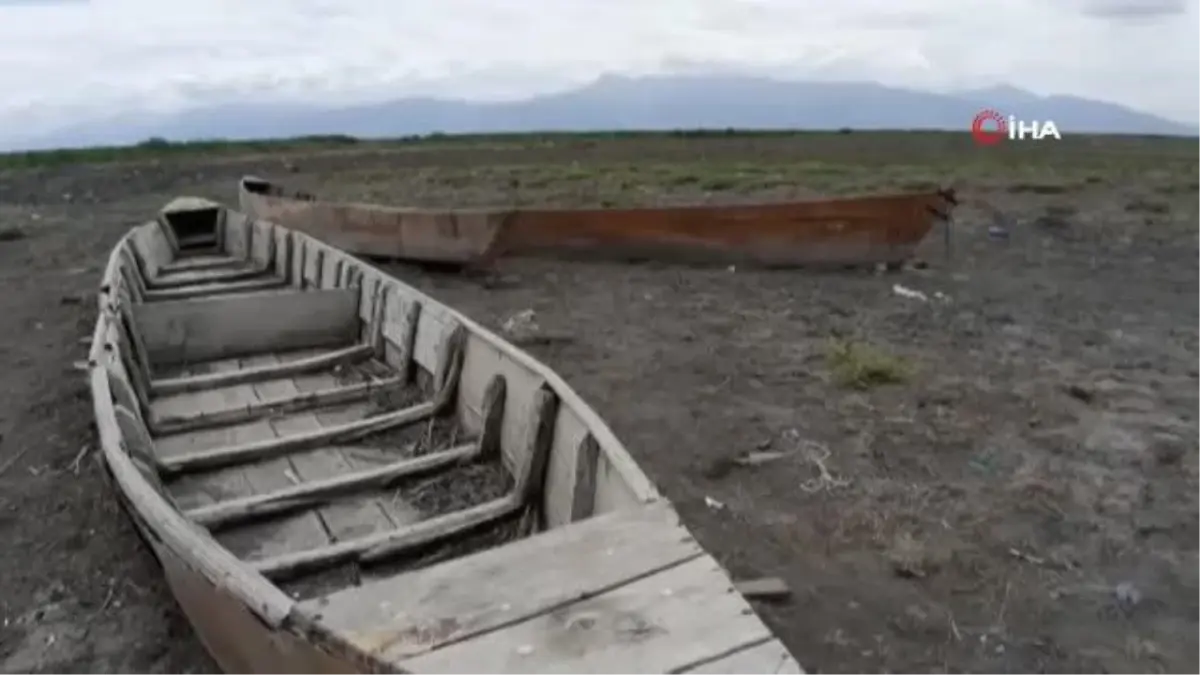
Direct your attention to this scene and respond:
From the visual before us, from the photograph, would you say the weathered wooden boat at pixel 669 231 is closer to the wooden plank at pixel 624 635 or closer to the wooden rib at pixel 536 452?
the wooden rib at pixel 536 452

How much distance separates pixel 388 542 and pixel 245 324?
336 cm

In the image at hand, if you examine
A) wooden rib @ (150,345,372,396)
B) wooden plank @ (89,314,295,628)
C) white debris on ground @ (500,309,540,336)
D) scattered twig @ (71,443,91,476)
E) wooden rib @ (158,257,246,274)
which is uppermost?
wooden plank @ (89,314,295,628)

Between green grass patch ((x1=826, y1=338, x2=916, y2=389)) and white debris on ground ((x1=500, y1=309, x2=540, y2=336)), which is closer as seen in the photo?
green grass patch ((x1=826, y1=338, x2=916, y2=389))

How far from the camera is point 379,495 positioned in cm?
415

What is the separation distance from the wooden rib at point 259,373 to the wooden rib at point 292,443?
3.33 feet

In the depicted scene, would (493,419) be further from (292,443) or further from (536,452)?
(292,443)

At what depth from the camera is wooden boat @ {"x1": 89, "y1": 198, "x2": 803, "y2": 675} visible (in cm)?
221

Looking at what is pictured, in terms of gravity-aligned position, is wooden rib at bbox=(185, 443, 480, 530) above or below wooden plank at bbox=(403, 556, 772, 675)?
below

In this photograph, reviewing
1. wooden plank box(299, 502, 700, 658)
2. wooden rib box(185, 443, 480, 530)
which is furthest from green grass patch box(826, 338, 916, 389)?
wooden plank box(299, 502, 700, 658)

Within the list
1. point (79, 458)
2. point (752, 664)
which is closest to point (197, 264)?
point (79, 458)

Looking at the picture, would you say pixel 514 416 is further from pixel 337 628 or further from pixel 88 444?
pixel 88 444

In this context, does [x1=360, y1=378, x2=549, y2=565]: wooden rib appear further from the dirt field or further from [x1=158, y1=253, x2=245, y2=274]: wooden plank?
[x1=158, y1=253, x2=245, y2=274]: wooden plank

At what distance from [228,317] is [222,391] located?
2.80ft

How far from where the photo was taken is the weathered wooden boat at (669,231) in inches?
388
